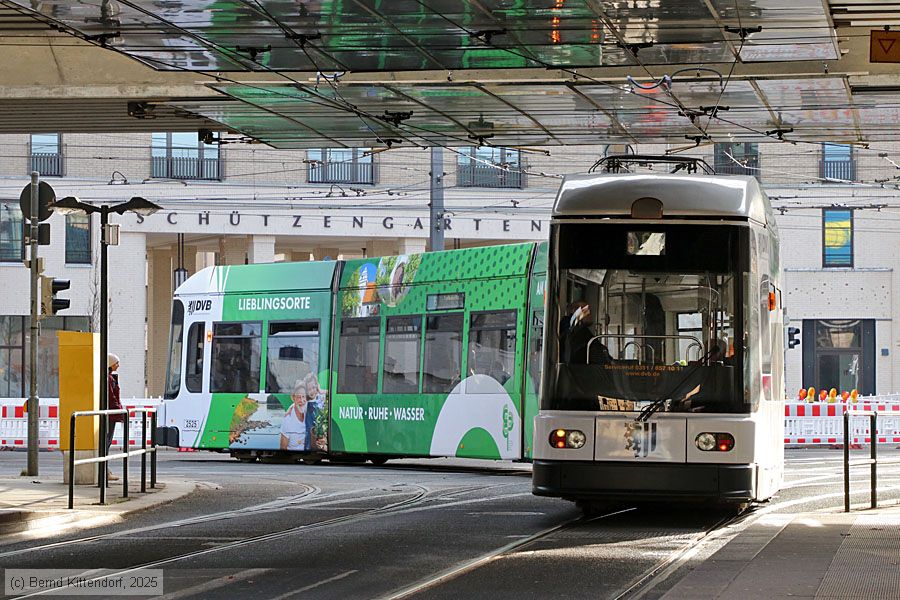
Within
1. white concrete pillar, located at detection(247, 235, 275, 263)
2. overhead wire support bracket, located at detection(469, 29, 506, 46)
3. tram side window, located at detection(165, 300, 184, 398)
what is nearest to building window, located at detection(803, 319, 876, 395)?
white concrete pillar, located at detection(247, 235, 275, 263)

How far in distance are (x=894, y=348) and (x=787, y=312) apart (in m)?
3.38

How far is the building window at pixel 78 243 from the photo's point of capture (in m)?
45.6

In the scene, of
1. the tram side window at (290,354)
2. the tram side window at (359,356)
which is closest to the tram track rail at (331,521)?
the tram side window at (359,356)

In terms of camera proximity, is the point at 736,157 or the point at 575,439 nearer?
the point at 575,439

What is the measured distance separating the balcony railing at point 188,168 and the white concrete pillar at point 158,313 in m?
5.66

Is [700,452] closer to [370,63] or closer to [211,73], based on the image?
[370,63]

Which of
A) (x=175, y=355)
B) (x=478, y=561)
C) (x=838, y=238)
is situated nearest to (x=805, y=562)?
(x=478, y=561)

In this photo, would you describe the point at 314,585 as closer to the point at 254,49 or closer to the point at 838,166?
the point at 254,49

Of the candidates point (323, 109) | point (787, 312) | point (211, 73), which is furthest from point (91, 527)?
point (787, 312)

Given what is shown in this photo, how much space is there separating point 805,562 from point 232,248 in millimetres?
38312

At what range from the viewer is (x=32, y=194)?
2205 cm

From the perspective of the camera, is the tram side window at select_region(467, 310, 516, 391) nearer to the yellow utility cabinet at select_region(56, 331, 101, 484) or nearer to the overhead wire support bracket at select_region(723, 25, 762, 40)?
the yellow utility cabinet at select_region(56, 331, 101, 484)

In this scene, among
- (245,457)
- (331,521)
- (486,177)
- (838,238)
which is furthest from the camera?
(838,238)

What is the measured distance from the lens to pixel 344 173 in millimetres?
46969
